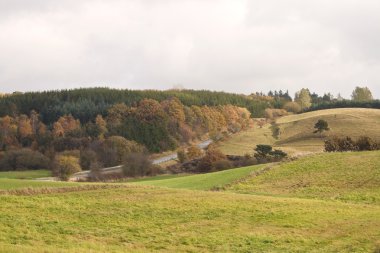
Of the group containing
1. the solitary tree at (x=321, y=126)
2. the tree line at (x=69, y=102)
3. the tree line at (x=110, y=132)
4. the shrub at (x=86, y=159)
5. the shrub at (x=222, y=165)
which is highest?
the tree line at (x=69, y=102)

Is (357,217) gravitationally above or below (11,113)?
below

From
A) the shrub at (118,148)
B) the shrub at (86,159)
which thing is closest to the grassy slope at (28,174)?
the shrub at (86,159)

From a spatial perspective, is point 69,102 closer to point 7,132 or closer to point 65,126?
point 65,126

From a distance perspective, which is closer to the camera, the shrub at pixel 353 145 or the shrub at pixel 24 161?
the shrub at pixel 353 145

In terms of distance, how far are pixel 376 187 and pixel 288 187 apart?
280 inches

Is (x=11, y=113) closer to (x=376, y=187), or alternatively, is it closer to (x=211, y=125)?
(x=211, y=125)

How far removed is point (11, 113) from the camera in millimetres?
170875

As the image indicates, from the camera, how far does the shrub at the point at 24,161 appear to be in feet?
421

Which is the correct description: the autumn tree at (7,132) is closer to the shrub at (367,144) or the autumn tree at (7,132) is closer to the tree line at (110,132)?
the tree line at (110,132)

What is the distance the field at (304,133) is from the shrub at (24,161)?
45715 millimetres

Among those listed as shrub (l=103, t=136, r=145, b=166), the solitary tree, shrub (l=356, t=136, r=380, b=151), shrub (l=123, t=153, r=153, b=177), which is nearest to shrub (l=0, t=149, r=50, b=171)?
shrub (l=103, t=136, r=145, b=166)

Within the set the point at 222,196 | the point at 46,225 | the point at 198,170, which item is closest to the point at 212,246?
the point at 46,225

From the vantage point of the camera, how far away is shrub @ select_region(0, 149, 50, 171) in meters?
128

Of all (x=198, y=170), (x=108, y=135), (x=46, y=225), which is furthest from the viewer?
(x=108, y=135)
